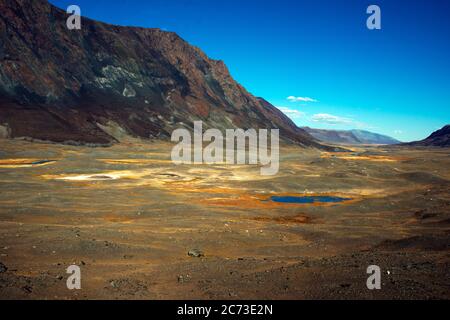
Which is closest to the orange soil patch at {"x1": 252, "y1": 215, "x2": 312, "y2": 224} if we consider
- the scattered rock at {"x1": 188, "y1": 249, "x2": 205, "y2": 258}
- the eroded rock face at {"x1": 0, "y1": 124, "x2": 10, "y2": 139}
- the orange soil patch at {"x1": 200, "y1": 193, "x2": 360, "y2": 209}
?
the orange soil patch at {"x1": 200, "y1": 193, "x2": 360, "y2": 209}

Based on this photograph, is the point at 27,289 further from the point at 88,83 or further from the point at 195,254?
the point at 88,83

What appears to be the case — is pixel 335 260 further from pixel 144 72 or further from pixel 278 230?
pixel 144 72

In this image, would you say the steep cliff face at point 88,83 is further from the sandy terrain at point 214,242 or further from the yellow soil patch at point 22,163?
the sandy terrain at point 214,242

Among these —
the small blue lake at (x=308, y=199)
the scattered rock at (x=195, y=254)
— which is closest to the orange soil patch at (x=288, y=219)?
the small blue lake at (x=308, y=199)

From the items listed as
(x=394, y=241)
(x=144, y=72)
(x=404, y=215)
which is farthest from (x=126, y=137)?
(x=394, y=241)

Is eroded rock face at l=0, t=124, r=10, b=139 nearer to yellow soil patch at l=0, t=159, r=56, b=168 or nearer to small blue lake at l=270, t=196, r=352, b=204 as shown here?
yellow soil patch at l=0, t=159, r=56, b=168

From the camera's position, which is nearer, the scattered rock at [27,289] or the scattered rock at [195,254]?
the scattered rock at [27,289]

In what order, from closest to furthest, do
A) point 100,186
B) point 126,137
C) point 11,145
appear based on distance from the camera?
1. point 100,186
2. point 11,145
3. point 126,137
